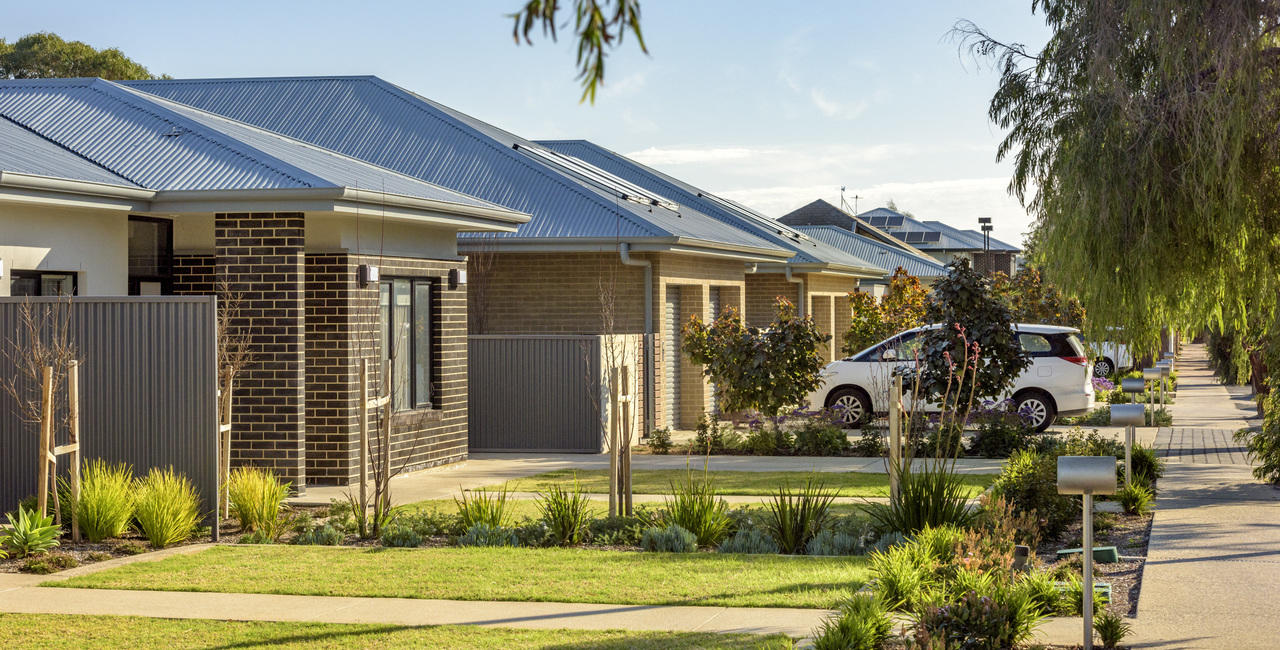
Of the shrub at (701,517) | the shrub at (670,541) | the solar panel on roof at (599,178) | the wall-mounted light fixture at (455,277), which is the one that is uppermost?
the solar panel on roof at (599,178)

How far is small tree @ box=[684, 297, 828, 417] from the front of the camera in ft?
66.7

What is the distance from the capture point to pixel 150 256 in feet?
49.5

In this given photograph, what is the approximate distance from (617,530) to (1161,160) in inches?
247

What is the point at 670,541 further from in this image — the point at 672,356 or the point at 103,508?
the point at 672,356

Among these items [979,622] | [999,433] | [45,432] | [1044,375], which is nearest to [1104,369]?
[1044,375]

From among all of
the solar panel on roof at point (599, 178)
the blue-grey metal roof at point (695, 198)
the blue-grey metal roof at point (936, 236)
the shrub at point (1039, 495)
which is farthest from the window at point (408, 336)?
the blue-grey metal roof at point (936, 236)

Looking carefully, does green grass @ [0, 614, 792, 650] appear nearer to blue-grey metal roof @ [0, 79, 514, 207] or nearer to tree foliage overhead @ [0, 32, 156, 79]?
blue-grey metal roof @ [0, 79, 514, 207]

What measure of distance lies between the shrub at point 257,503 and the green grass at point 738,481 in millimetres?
2972

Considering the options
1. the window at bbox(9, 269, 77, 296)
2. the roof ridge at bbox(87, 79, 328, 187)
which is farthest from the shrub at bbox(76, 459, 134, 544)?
the roof ridge at bbox(87, 79, 328, 187)

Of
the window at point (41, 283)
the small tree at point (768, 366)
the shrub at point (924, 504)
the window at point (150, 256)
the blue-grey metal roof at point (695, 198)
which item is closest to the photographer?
the shrub at point (924, 504)

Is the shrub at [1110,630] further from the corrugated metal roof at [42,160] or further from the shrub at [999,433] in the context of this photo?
the shrub at [999,433]

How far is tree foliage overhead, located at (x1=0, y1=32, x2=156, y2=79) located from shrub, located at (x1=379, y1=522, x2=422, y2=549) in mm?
35702

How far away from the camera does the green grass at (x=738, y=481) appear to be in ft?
48.5

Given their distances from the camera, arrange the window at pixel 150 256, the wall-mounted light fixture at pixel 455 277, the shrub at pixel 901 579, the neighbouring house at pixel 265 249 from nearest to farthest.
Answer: the shrub at pixel 901 579 → the neighbouring house at pixel 265 249 → the window at pixel 150 256 → the wall-mounted light fixture at pixel 455 277
